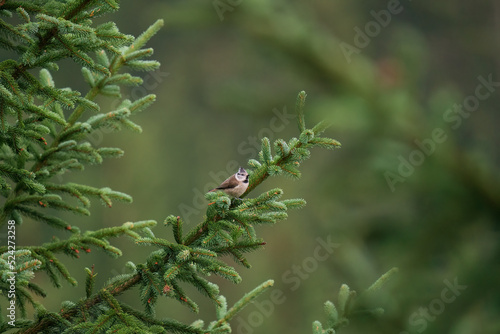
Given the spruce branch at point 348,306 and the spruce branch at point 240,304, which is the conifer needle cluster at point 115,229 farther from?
the spruce branch at point 348,306

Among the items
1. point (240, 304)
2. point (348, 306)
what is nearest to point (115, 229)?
point (240, 304)

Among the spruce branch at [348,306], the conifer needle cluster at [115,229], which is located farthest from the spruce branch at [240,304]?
the spruce branch at [348,306]

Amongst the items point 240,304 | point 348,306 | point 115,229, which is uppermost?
point 115,229

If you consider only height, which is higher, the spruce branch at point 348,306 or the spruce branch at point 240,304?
the spruce branch at point 240,304

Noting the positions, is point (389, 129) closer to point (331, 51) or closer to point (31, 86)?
point (331, 51)

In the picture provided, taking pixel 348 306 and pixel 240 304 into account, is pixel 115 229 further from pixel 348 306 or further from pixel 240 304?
pixel 348 306

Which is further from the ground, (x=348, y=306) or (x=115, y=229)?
(x=115, y=229)

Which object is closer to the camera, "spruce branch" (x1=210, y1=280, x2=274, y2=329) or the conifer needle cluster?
the conifer needle cluster

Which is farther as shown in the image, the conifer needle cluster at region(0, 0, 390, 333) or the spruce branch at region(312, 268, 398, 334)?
the spruce branch at region(312, 268, 398, 334)

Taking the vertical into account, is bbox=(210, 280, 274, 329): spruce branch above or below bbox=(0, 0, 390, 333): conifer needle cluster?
below

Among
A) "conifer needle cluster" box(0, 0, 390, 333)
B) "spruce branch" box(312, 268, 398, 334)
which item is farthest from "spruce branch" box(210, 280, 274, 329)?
"spruce branch" box(312, 268, 398, 334)

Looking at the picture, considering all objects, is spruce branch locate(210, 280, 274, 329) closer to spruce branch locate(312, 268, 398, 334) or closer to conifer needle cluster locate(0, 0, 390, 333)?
conifer needle cluster locate(0, 0, 390, 333)

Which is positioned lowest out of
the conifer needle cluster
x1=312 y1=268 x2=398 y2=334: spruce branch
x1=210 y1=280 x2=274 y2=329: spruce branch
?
x1=312 y1=268 x2=398 y2=334: spruce branch
